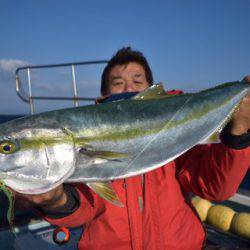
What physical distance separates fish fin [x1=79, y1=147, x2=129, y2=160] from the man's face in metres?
1.49

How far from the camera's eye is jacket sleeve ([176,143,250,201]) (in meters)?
2.91

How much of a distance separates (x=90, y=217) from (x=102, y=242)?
0.24 meters

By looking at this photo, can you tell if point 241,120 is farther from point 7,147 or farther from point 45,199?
point 7,147

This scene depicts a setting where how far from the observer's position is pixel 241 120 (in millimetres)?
2852

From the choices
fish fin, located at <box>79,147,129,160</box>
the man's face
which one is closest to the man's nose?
the man's face

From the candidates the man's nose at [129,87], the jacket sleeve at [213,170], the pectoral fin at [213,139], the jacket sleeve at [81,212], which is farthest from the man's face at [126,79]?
the pectoral fin at [213,139]

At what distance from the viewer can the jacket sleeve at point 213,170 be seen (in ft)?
9.54

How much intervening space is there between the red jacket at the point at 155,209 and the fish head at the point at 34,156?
31.7 inches

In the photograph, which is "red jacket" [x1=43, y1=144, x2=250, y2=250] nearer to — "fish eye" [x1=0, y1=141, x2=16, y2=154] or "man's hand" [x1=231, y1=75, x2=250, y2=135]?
"man's hand" [x1=231, y1=75, x2=250, y2=135]

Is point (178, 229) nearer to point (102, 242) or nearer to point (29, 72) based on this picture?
point (102, 242)

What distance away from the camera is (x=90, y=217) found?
3170 mm

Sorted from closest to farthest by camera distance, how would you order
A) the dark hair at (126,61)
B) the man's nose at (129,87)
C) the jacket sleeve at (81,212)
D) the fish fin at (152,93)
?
the fish fin at (152,93)
the jacket sleeve at (81,212)
the man's nose at (129,87)
the dark hair at (126,61)

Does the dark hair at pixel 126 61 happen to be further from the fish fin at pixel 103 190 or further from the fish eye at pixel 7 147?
the fish eye at pixel 7 147

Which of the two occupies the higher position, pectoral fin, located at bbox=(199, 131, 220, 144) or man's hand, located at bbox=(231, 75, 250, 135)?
man's hand, located at bbox=(231, 75, 250, 135)
